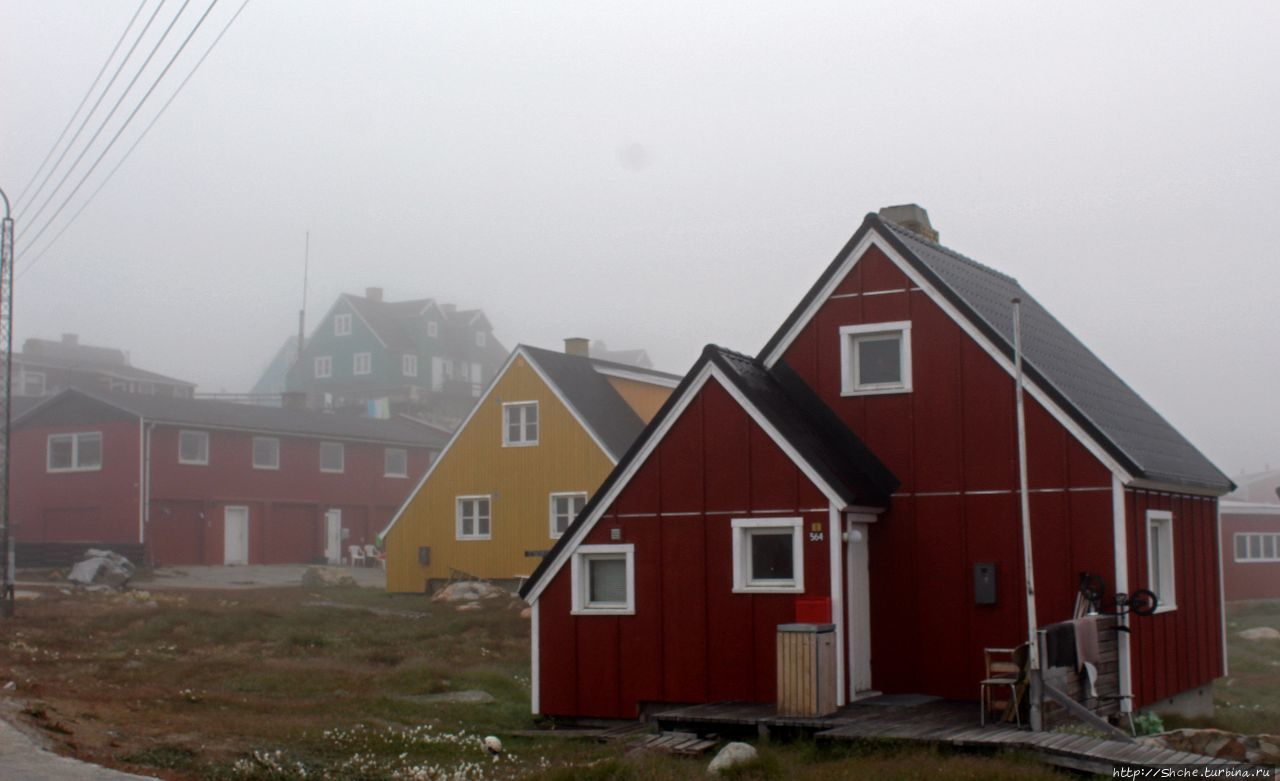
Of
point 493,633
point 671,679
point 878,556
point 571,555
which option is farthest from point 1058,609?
point 493,633

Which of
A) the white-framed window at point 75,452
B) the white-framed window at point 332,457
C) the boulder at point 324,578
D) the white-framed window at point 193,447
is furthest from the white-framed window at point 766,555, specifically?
the white-framed window at point 332,457

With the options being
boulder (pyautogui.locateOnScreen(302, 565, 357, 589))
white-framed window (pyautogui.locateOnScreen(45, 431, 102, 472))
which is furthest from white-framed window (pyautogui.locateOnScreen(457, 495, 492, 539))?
white-framed window (pyautogui.locateOnScreen(45, 431, 102, 472))

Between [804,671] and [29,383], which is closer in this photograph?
[804,671]

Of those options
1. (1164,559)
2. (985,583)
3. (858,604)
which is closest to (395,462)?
(858,604)

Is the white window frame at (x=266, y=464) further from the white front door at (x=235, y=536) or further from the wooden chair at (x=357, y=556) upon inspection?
the wooden chair at (x=357, y=556)

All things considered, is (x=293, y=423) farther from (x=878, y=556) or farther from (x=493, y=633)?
(x=878, y=556)

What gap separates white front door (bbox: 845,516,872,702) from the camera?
717 inches

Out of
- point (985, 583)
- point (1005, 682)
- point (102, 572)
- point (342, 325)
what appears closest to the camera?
point (1005, 682)

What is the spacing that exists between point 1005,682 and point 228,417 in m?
45.1

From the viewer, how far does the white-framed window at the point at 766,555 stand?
18.1 m

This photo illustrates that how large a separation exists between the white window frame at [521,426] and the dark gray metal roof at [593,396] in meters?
1.14

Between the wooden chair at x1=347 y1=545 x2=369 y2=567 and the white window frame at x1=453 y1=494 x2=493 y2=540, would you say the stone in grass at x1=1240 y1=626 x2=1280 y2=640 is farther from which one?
the wooden chair at x1=347 y1=545 x2=369 y2=567

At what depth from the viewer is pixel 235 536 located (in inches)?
2147

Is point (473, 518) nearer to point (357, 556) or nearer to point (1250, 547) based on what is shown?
point (357, 556)
